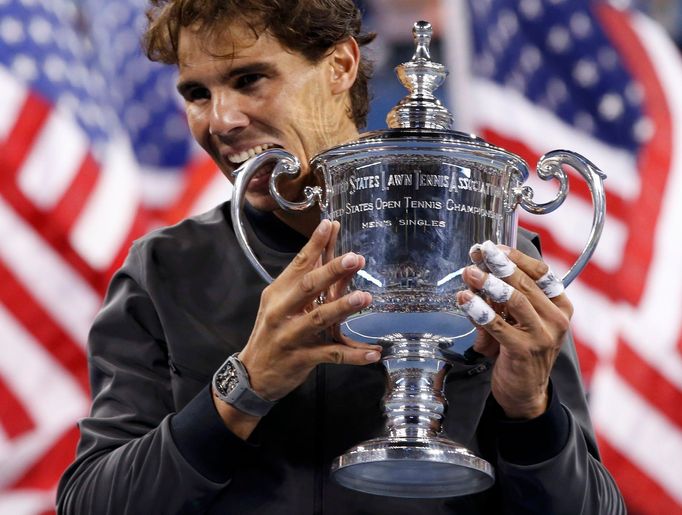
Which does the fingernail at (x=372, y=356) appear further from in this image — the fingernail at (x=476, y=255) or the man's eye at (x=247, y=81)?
the man's eye at (x=247, y=81)

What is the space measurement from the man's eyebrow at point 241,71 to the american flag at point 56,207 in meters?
1.43

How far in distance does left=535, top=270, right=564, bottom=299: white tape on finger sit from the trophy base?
0.17 meters

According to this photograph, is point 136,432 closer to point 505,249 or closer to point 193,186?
point 505,249

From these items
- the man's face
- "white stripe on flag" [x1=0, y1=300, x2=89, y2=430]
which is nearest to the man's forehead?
the man's face

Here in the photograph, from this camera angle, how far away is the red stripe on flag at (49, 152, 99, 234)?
3049 mm

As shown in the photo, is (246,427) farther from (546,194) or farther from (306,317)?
(546,194)

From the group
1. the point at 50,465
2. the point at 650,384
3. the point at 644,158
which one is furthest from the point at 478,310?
the point at 644,158

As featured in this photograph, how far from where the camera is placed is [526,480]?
1.35 meters

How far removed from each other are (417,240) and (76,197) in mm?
2028

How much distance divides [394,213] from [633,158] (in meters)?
2.34

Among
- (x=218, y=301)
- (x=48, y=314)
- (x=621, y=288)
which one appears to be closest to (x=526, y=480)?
(x=218, y=301)

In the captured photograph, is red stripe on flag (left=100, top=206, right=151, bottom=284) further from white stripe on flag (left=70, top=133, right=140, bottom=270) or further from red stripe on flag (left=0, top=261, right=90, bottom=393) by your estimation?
red stripe on flag (left=0, top=261, right=90, bottom=393)

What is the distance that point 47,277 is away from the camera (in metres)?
2.95

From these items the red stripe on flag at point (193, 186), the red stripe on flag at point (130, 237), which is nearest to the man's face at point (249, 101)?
the red stripe on flag at point (130, 237)
